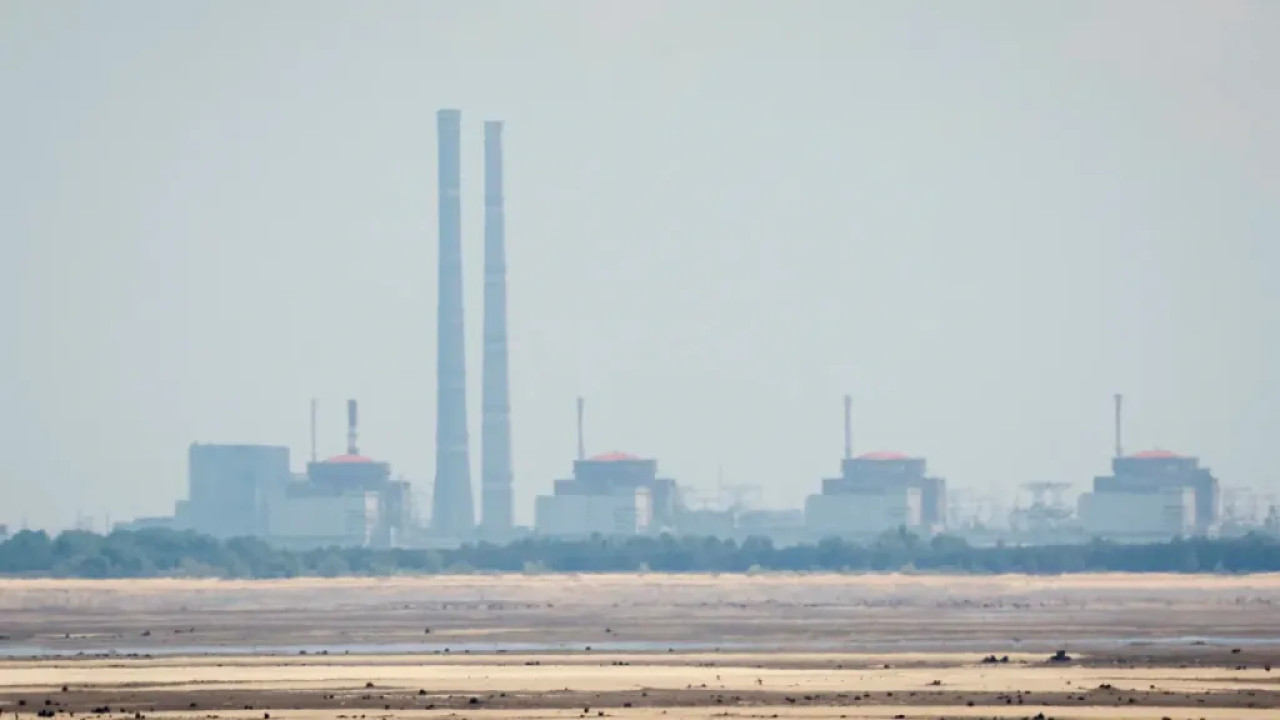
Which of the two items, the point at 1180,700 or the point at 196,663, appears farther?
the point at 196,663

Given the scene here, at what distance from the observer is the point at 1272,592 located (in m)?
145

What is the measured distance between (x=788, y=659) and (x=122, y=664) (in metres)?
16.8

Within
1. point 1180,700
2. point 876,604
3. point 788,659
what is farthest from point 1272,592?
point 1180,700

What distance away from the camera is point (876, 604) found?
425 feet

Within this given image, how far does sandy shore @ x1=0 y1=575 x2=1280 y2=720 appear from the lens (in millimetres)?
56125

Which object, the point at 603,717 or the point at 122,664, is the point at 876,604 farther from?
the point at 603,717

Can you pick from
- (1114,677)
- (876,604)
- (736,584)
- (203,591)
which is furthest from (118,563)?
(1114,677)

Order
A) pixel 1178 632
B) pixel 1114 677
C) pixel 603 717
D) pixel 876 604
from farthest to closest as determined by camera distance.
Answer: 1. pixel 876 604
2. pixel 1178 632
3. pixel 1114 677
4. pixel 603 717

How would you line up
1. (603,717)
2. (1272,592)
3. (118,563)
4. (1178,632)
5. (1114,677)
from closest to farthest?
(603,717)
(1114,677)
(1178,632)
(1272,592)
(118,563)

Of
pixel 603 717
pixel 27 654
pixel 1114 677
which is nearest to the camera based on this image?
pixel 603 717

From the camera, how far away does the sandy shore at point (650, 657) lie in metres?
56.1

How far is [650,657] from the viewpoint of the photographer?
73812 millimetres

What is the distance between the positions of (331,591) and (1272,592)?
173ft

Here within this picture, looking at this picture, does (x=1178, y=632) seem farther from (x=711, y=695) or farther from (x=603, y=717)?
(x=603, y=717)
